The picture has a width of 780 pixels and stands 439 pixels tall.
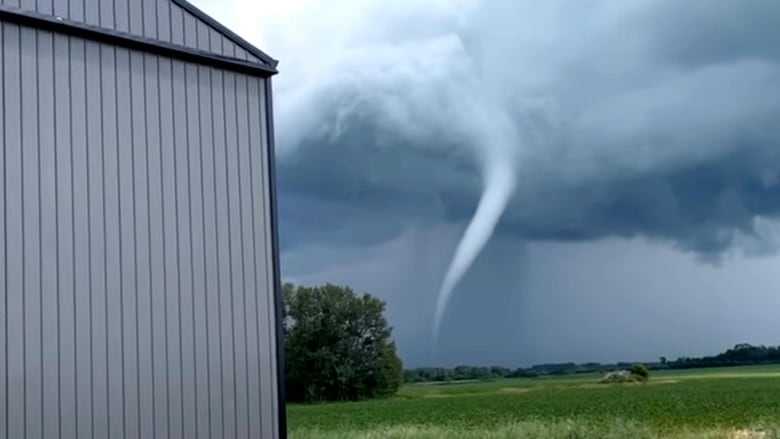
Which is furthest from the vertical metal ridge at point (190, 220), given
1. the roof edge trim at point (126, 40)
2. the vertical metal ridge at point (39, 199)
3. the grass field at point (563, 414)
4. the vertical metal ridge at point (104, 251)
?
the grass field at point (563, 414)

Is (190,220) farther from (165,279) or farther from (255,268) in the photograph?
(255,268)

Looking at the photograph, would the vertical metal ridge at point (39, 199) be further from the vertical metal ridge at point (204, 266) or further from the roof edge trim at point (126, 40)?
the vertical metal ridge at point (204, 266)

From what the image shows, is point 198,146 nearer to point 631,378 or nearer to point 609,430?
point 609,430

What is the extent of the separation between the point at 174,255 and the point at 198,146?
727 millimetres

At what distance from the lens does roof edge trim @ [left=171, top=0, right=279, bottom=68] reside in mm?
6051

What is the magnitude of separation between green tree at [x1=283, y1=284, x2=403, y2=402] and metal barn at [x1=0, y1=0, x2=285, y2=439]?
118 feet

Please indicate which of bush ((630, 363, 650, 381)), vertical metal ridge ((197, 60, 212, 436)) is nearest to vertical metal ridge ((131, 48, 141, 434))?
vertical metal ridge ((197, 60, 212, 436))

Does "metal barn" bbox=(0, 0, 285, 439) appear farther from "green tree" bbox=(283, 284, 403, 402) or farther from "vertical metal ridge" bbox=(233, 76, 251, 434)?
"green tree" bbox=(283, 284, 403, 402)

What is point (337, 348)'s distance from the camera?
42.7m

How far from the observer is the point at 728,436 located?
14.2 m

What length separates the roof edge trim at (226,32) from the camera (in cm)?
605

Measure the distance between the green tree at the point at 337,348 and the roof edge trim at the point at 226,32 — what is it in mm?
35717

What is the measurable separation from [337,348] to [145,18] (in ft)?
123

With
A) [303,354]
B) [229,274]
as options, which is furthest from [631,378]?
[229,274]
